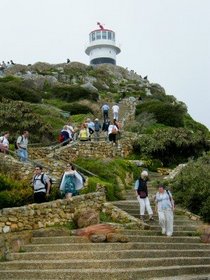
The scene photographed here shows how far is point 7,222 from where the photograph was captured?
13.3m

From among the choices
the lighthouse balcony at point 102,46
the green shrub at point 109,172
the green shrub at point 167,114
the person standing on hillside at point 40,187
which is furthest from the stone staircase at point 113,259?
the lighthouse balcony at point 102,46

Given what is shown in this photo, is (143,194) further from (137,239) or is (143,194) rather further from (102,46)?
(102,46)

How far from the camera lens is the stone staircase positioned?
35.5ft

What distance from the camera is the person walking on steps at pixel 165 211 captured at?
45.6 feet

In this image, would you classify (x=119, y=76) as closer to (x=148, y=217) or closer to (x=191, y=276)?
(x=148, y=217)

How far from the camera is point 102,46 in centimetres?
7131

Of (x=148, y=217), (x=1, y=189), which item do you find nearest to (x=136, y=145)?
(x=148, y=217)

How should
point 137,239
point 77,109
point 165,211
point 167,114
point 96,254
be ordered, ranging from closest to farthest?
point 96,254
point 137,239
point 165,211
point 167,114
point 77,109

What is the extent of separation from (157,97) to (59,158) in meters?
30.0

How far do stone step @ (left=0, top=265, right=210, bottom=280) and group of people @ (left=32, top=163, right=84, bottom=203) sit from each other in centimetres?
353

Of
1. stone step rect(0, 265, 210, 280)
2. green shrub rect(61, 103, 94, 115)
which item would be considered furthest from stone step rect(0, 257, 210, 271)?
green shrub rect(61, 103, 94, 115)

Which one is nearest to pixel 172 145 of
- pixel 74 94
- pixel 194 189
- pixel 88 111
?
pixel 194 189

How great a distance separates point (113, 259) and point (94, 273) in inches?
46.0

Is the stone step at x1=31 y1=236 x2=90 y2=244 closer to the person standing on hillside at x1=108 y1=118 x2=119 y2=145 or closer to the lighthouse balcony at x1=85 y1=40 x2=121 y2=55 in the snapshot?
the person standing on hillside at x1=108 y1=118 x2=119 y2=145
